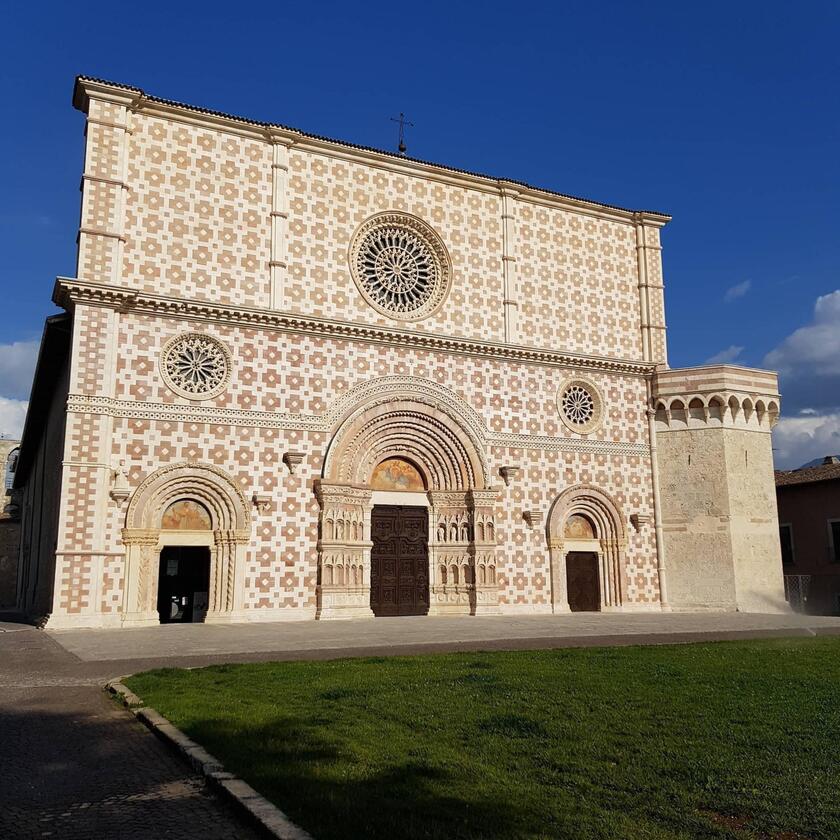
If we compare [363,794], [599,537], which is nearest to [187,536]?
[599,537]

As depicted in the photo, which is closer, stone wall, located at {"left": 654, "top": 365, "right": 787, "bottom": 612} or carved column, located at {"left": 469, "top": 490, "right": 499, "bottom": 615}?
carved column, located at {"left": 469, "top": 490, "right": 499, "bottom": 615}

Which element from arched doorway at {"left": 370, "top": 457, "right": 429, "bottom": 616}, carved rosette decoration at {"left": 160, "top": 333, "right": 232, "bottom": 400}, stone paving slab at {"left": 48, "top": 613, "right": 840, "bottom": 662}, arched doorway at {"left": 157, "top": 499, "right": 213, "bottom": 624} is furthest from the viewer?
arched doorway at {"left": 370, "top": 457, "right": 429, "bottom": 616}

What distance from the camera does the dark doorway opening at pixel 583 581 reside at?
28.1 m

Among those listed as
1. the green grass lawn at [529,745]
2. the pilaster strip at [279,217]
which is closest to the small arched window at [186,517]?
the pilaster strip at [279,217]

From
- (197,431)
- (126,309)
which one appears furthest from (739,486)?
(126,309)

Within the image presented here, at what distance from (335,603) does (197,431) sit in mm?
6390

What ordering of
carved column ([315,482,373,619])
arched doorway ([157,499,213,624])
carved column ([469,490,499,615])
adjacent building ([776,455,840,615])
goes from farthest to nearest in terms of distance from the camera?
1. adjacent building ([776,455,840,615])
2. carved column ([469,490,499,615])
3. carved column ([315,482,373,619])
4. arched doorway ([157,499,213,624])

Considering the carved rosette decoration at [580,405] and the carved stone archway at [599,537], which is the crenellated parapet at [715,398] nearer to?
the carved rosette decoration at [580,405]

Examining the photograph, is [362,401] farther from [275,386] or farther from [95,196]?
[95,196]

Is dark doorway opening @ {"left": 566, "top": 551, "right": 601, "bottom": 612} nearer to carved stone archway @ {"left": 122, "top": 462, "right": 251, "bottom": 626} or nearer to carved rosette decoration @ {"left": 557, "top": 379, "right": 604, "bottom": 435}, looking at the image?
carved rosette decoration @ {"left": 557, "top": 379, "right": 604, "bottom": 435}

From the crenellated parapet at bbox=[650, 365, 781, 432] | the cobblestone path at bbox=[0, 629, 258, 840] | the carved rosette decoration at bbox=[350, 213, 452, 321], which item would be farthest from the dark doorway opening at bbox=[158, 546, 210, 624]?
the crenellated parapet at bbox=[650, 365, 781, 432]

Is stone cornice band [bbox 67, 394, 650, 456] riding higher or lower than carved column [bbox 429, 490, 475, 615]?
higher

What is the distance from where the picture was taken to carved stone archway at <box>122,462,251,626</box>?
21.5 m

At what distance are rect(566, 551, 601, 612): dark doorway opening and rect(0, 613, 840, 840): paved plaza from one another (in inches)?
84.8
